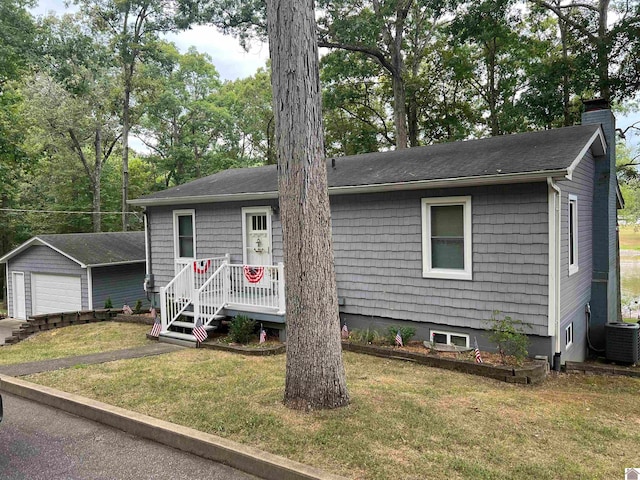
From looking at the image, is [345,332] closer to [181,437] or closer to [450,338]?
[450,338]

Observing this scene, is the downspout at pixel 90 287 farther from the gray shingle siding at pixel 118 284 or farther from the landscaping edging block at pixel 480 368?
the landscaping edging block at pixel 480 368

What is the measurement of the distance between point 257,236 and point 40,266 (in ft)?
39.0

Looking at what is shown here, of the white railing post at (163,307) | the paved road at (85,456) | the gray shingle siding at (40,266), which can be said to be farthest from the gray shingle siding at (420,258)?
the gray shingle siding at (40,266)

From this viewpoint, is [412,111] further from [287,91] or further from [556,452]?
[556,452]

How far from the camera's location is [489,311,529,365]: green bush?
22.9 ft

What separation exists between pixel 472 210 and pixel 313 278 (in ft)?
13.3

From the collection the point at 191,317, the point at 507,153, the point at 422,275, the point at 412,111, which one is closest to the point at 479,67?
the point at 412,111

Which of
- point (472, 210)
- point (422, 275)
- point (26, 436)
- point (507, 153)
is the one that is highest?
point (507, 153)

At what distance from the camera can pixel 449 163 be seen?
8.80 meters

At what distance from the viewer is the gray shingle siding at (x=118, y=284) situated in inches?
652

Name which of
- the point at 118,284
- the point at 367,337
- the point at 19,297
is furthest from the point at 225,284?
the point at 19,297

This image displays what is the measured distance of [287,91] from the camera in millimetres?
4945

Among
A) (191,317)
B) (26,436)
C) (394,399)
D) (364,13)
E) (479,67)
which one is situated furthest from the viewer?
(479,67)

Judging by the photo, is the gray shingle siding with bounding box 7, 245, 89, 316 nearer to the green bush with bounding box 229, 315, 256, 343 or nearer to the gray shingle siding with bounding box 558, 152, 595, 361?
the green bush with bounding box 229, 315, 256, 343
